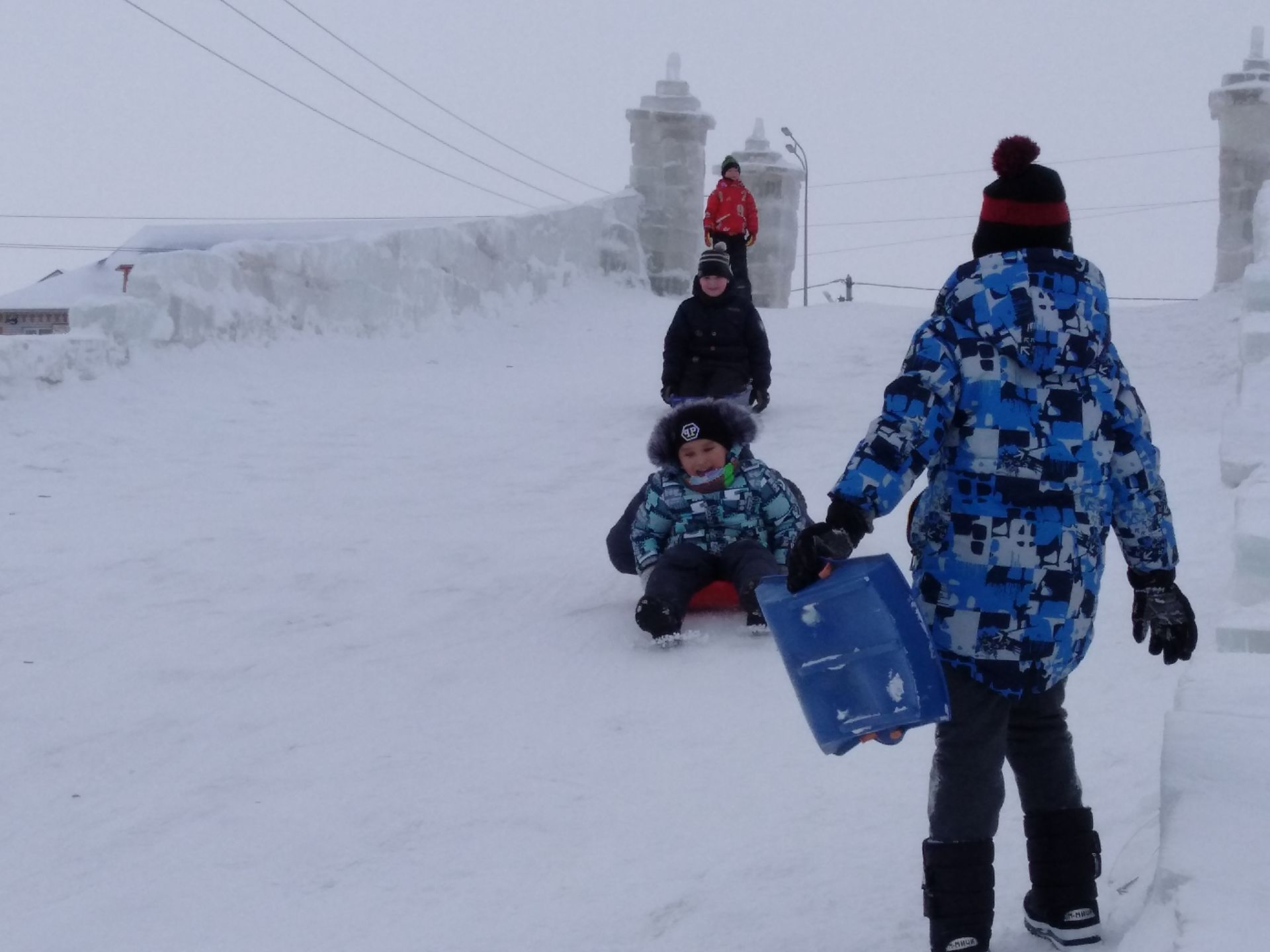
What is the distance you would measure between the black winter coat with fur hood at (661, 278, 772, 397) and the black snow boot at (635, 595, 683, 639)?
11.3 ft

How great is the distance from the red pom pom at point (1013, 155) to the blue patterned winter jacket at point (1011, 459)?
5.9 inches

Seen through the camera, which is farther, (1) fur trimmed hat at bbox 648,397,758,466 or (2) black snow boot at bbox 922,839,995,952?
(1) fur trimmed hat at bbox 648,397,758,466

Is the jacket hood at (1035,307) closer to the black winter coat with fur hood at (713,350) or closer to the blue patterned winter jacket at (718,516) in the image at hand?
the blue patterned winter jacket at (718,516)

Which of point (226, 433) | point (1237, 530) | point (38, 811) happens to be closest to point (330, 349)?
point (226, 433)

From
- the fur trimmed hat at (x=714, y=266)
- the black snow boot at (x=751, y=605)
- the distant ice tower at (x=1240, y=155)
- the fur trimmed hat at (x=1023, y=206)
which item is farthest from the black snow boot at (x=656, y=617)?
the distant ice tower at (x=1240, y=155)

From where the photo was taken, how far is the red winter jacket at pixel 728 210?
1122 centimetres

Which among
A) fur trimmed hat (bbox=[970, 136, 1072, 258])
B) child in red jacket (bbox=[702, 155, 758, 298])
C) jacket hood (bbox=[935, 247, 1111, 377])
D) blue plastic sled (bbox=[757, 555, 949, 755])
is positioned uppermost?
child in red jacket (bbox=[702, 155, 758, 298])

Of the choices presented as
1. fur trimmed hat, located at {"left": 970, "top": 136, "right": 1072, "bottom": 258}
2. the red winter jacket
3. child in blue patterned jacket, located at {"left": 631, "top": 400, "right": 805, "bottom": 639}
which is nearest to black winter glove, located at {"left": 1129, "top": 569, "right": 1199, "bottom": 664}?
fur trimmed hat, located at {"left": 970, "top": 136, "right": 1072, "bottom": 258}

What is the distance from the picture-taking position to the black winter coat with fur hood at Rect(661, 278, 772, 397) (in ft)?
25.5

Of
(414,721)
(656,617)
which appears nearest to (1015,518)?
(414,721)

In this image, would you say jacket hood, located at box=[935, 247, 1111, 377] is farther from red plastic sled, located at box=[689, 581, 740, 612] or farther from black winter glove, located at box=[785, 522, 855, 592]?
red plastic sled, located at box=[689, 581, 740, 612]

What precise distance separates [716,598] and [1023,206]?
2.65 meters

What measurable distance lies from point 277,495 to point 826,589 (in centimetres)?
461

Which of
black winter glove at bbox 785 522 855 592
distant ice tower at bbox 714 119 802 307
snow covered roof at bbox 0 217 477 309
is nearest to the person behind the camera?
black winter glove at bbox 785 522 855 592
